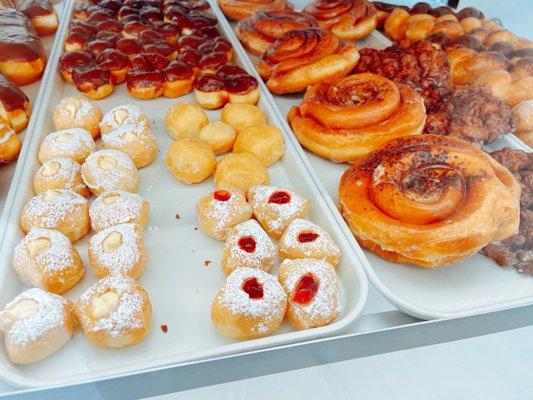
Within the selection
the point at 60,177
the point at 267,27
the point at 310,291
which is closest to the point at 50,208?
the point at 60,177

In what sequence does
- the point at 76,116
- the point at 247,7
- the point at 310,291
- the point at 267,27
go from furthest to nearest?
the point at 247,7 < the point at 267,27 < the point at 76,116 < the point at 310,291

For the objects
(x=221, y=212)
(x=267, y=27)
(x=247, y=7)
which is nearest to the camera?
(x=221, y=212)

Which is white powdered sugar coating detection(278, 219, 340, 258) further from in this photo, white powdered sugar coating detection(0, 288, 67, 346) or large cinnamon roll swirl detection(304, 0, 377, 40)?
large cinnamon roll swirl detection(304, 0, 377, 40)

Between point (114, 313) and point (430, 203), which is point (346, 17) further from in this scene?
point (114, 313)

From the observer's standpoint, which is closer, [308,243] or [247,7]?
[308,243]

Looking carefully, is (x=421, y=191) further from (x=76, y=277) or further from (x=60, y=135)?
(x=60, y=135)

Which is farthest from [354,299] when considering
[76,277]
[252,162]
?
[76,277]

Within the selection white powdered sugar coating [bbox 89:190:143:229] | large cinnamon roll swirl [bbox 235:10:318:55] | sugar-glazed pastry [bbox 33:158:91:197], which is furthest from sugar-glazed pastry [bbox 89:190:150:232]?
large cinnamon roll swirl [bbox 235:10:318:55]
